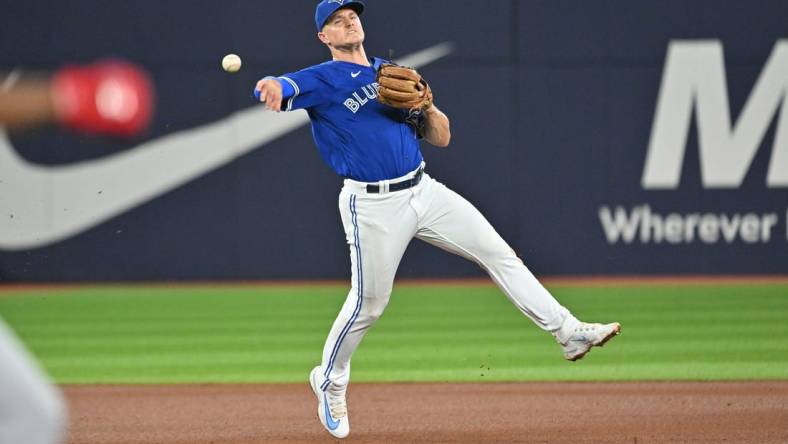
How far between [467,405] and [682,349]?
94.7 inches

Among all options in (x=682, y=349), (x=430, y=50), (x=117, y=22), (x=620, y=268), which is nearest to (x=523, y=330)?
(x=682, y=349)

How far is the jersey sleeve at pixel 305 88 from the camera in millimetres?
5184

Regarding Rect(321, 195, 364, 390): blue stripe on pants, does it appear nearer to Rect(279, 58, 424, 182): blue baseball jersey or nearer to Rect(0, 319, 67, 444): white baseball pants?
Rect(279, 58, 424, 182): blue baseball jersey

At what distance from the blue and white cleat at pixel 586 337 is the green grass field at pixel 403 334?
1810 mm

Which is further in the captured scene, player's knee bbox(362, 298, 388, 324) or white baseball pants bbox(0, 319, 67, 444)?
player's knee bbox(362, 298, 388, 324)

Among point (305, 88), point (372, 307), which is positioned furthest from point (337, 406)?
point (305, 88)

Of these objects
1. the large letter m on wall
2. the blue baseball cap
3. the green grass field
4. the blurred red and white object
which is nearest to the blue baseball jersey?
the blue baseball cap

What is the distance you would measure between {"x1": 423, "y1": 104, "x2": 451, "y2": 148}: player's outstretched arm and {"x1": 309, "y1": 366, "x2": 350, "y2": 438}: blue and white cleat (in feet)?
4.02

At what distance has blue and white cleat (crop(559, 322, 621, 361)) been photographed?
17.2 feet

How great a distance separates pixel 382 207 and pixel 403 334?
3.82 m

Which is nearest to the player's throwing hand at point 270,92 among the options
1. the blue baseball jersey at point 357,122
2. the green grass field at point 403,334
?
the blue baseball jersey at point 357,122

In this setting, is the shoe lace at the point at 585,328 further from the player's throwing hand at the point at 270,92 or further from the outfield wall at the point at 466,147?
the outfield wall at the point at 466,147

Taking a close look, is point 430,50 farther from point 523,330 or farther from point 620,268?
point 523,330

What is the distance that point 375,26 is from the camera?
11719 mm
